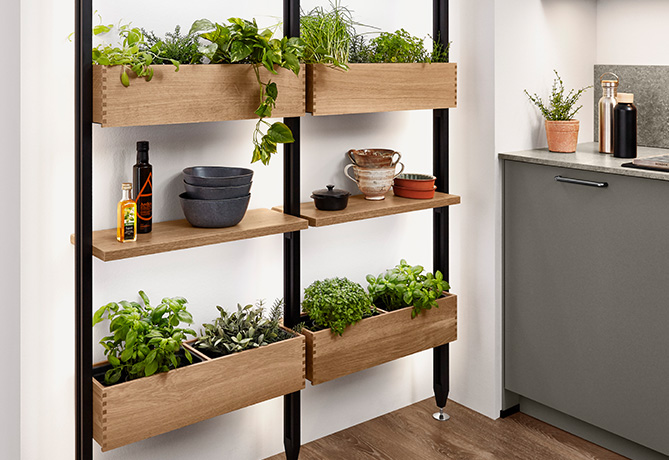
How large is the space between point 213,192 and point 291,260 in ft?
1.40

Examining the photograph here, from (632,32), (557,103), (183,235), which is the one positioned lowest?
(183,235)

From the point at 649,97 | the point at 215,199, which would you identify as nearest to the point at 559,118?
the point at 649,97

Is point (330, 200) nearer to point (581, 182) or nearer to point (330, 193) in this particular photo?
point (330, 193)

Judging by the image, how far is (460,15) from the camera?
252 cm

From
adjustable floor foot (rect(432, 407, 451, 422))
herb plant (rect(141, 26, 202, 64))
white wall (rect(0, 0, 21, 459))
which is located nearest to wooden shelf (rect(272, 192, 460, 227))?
herb plant (rect(141, 26, 202, 64))

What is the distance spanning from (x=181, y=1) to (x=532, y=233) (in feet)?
4.69

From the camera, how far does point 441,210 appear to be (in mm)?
2488

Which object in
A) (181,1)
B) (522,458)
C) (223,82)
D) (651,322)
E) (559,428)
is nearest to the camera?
(223,82)

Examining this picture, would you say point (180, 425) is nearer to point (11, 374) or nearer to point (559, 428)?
point (11, 374)

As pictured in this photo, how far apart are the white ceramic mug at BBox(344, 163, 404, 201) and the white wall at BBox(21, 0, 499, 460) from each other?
0.44 ft

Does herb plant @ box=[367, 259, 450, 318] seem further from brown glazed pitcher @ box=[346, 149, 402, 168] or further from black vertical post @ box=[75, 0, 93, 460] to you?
black vertical post @ box=[75, 0, 93, 460]

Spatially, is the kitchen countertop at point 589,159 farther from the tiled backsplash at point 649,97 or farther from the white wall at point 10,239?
the white wall at point 10,239

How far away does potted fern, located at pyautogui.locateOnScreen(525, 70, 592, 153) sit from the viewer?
2467 millimetres

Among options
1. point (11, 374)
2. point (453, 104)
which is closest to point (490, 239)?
point (453, 104)
